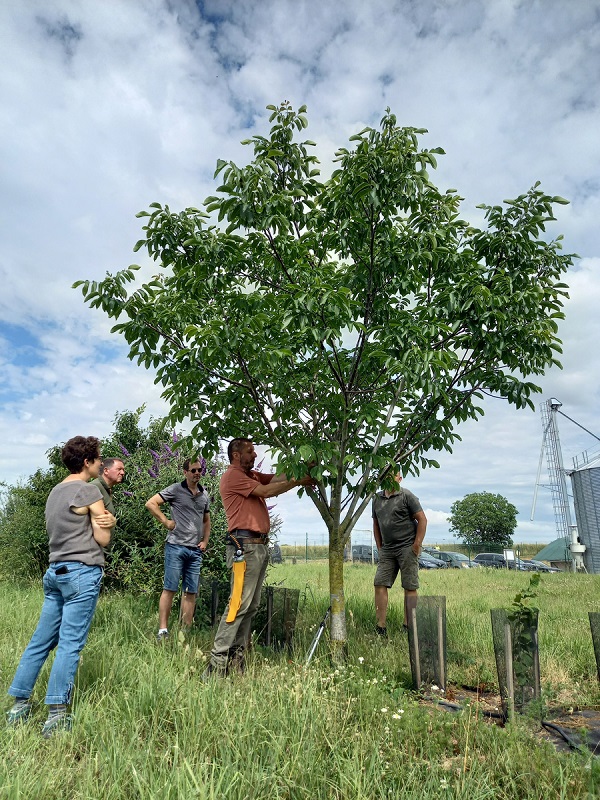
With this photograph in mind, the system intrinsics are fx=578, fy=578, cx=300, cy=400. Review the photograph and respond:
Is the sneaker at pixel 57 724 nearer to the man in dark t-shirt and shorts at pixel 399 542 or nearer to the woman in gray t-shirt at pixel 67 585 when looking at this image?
the woman in gray t-shirt at pixel 67 585

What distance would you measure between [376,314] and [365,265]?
484 mm

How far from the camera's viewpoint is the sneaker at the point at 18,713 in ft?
12.4

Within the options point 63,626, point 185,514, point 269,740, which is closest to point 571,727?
point 269,740

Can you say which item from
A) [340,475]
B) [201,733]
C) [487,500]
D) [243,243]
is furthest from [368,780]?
[487,500]

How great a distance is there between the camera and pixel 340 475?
550 centimetres

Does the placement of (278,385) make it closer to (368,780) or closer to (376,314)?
(376,314)

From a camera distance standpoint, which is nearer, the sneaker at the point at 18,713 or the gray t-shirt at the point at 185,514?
the sneaker at the point at 18,713

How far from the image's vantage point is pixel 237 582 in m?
5.06

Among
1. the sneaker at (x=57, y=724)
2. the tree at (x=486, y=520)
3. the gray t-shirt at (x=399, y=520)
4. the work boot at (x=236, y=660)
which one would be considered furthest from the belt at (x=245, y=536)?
the tree at (x=486, y=520)

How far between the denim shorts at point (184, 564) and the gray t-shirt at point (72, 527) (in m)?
2.52

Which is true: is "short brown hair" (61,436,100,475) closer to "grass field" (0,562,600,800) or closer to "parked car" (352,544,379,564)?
"grass field" (0,562,600,800)

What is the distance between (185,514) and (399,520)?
8.58ft

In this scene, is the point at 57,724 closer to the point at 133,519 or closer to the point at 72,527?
the point at 72,527

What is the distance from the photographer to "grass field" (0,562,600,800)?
292 cm
